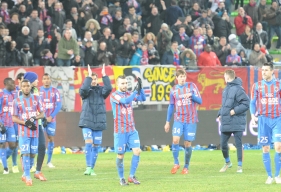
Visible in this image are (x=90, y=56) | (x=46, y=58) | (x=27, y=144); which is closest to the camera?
(x=27, y=144)

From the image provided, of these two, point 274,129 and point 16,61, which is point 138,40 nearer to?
point 16,61

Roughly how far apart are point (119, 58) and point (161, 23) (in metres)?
3.82

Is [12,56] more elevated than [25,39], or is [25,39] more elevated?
[25,39]

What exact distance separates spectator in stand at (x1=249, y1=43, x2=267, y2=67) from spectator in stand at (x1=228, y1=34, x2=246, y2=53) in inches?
26.1

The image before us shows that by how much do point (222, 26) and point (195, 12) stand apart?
1.27 m

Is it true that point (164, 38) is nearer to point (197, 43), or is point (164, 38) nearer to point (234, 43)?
point (197, 43)

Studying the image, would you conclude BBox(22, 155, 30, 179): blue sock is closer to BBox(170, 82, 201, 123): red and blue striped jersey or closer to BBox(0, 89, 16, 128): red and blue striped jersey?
BBox(0, 89, 16, 128): red and blue striped jersey

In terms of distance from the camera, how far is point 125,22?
96.9ft

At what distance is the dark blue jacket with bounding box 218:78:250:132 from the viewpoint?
18.7 metres

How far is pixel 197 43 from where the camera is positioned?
29812 millimetres

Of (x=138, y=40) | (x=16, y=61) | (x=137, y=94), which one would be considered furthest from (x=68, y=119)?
(x=137, y=94)

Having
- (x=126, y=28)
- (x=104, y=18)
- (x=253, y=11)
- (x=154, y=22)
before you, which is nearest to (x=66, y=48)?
(x=104, y=18)

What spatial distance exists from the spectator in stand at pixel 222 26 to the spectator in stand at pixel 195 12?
2.22 feet

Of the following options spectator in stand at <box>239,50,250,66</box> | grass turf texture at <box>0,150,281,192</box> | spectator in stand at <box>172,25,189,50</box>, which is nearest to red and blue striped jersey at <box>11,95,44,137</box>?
grass turf texture at <box>0,150,281,192</box>
